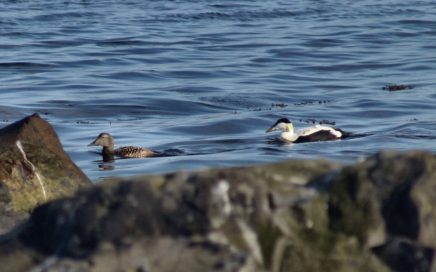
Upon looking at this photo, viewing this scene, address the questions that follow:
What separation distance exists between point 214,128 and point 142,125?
122 cm

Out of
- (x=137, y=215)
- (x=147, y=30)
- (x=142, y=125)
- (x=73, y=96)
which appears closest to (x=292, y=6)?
(x=147, y=30)

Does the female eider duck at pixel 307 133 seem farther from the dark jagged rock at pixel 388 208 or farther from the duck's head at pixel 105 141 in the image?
the dark jagged rock at pixel 388 208

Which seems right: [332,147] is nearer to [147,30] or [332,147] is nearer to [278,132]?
[278,132]

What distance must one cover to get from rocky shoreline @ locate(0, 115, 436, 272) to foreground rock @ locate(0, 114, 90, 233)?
347cm

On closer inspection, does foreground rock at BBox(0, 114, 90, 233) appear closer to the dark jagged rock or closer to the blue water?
the dark jagged rock

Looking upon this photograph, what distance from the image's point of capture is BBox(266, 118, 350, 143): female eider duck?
1534cm

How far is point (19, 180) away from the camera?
7.23m

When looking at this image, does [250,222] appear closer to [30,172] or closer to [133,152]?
[30,172]

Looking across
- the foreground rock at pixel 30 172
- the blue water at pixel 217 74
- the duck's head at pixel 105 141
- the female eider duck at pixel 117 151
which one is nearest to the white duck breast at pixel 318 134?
the blue water at pixel 217 74

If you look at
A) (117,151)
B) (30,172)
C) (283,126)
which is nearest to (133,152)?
(117,151)

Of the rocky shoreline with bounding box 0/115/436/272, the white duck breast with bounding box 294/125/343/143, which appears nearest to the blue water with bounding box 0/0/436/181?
the white duck breast with bounding box 294/125/343/143

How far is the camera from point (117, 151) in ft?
47.1

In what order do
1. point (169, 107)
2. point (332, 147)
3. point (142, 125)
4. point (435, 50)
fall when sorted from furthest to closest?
point (435, 50) → point (169, 107) → point (142, 125) → point (332, 147)

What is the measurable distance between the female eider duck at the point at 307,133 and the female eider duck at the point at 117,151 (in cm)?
219
